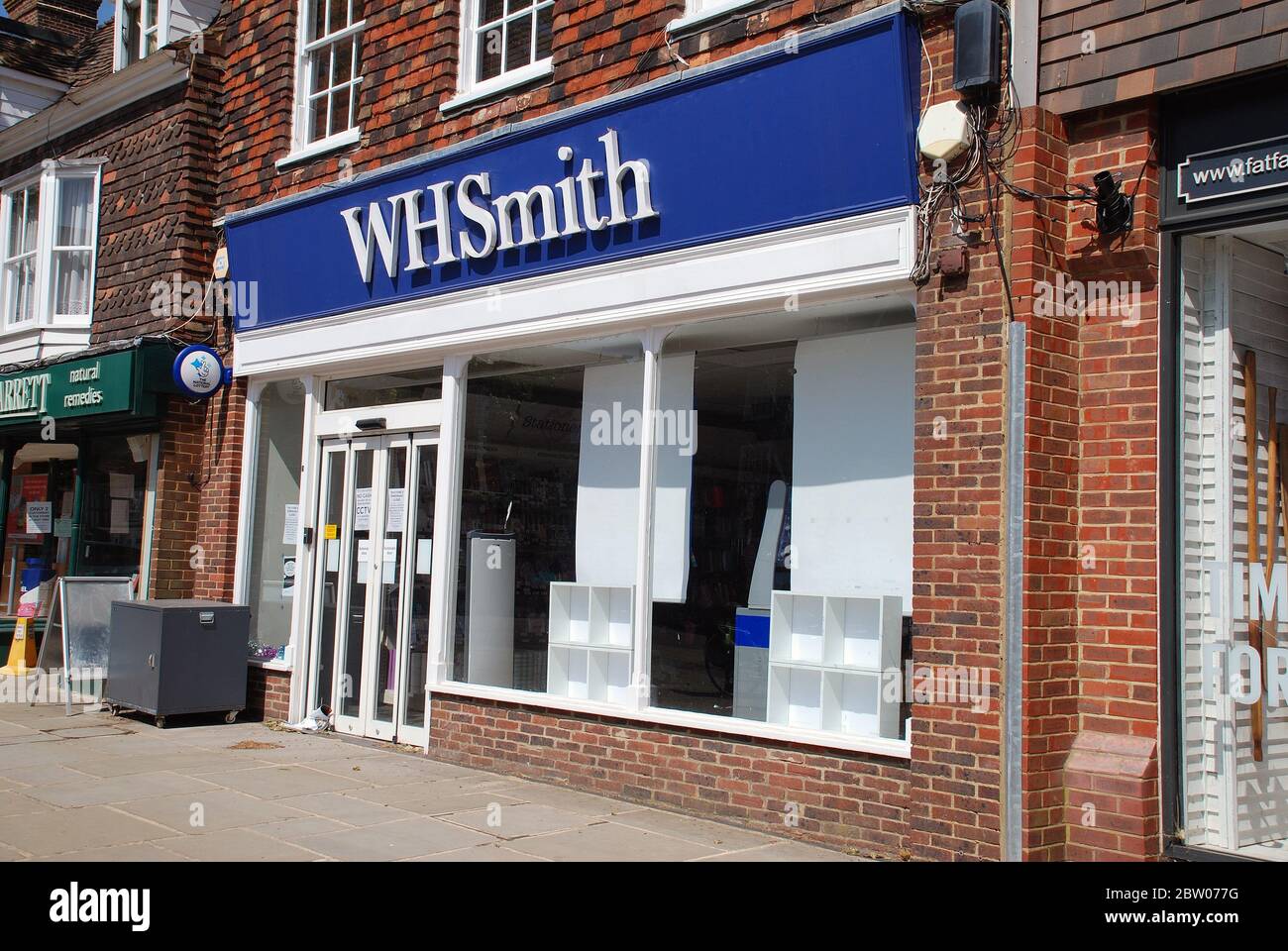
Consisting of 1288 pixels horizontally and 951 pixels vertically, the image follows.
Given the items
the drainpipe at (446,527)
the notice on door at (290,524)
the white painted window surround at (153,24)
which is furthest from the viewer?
the white painted window surround at (153,24)

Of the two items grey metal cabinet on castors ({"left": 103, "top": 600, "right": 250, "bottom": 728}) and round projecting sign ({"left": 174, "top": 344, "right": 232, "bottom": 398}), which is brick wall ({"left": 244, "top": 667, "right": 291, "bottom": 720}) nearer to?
grey metal cabinet on castors ({"left": 103, "top": 600, "right": 250, "bottom": 728})

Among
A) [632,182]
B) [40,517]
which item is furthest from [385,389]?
[40,517]

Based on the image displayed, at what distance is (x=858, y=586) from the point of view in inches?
272

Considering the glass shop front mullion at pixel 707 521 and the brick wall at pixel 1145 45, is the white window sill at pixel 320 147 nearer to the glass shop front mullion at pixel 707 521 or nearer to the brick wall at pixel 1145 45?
the glass shop front mullion at pixel 707 521

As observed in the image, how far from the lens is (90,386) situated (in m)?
11.9

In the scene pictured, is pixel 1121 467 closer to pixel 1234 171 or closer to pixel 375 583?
pixel 1234 171

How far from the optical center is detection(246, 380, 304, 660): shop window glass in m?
11.2

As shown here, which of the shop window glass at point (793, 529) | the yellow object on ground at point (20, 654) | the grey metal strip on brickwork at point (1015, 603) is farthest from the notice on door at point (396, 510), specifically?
the yellow object on ground at point (20, 654)

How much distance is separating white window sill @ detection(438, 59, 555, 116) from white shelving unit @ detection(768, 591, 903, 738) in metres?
4.13

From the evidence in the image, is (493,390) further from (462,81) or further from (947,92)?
(947,92)

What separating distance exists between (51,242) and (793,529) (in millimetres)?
10427

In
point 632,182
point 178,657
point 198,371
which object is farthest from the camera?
point 198,371

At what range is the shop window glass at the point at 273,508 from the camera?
36.6ft

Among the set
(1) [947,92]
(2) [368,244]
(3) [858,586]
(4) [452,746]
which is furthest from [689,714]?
(2) [368,244]
